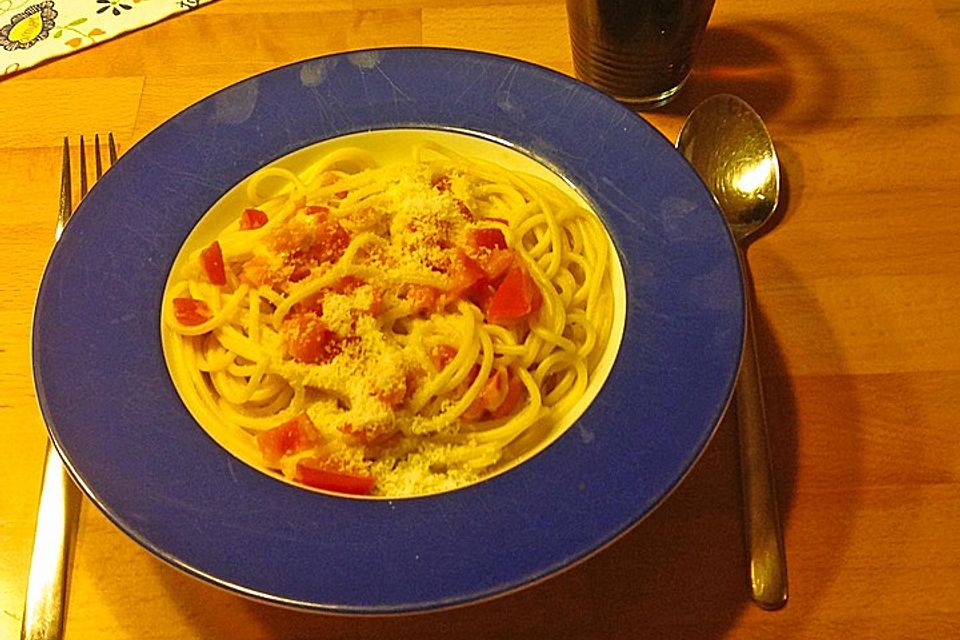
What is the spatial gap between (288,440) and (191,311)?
0.31 m

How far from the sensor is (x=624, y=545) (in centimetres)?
134

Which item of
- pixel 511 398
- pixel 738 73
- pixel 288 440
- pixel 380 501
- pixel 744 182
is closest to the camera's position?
pixel 380 501

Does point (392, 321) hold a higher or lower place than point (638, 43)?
lower

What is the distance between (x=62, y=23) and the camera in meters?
2.20

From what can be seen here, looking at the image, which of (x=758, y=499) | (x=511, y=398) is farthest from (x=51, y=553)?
(x=758, y=499)

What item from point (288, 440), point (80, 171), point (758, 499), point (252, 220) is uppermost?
point (80, 171)

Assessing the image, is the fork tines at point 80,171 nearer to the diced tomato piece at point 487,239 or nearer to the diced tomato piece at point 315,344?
the diced tomato piece at point 315,344

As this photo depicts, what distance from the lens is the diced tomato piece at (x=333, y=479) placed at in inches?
48.6

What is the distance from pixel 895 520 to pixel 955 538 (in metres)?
0.08

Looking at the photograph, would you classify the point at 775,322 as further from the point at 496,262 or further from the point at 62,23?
the point at 62,23

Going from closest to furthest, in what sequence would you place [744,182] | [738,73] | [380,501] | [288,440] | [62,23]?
[380,501]
[288,440]
[744,182]
[738,73]
[62,23]

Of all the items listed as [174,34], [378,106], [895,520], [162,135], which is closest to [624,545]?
[895,520]

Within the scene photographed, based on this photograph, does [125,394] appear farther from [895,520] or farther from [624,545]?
[895,520]

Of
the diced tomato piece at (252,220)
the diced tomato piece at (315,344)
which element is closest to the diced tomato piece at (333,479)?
the diced tomato piece at (315,344)
